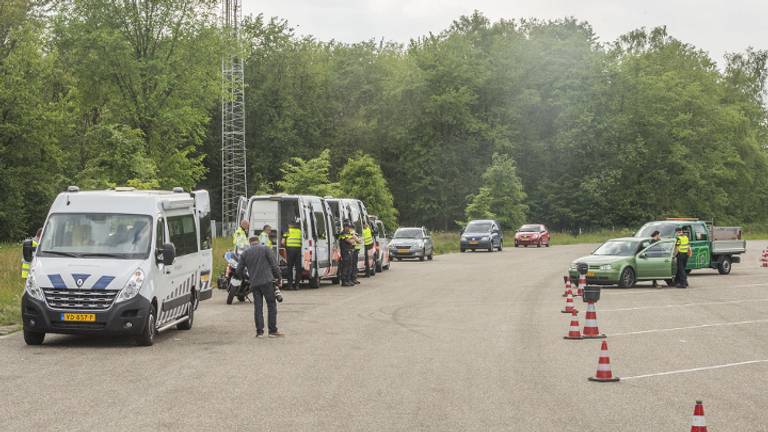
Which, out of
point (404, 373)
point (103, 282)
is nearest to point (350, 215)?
point (103, 282)

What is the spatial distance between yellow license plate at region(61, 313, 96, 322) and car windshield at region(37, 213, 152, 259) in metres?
1.18

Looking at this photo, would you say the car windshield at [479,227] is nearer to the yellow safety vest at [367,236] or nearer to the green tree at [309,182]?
the green tree at [309,182]

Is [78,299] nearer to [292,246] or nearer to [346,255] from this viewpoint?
[292,246]

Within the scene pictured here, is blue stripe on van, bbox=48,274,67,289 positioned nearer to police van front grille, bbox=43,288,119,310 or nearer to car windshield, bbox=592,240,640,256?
police van front grille, bbox=43,288,119,310

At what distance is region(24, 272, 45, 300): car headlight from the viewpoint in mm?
15609

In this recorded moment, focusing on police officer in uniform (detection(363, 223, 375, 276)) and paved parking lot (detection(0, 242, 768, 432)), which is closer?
paved parking lot (detection(0, 242, 768, 432))

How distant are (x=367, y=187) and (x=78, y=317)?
58.0 metres

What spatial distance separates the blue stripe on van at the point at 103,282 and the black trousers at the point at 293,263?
13.3 meters

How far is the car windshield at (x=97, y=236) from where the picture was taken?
54.2 ft

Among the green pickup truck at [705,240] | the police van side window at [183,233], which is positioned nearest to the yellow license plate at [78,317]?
the police van side window at [183,233]

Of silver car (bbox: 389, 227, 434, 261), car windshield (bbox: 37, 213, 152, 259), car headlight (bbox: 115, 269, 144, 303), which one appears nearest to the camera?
car headlight (bbox: 115, 269, 144, 303)

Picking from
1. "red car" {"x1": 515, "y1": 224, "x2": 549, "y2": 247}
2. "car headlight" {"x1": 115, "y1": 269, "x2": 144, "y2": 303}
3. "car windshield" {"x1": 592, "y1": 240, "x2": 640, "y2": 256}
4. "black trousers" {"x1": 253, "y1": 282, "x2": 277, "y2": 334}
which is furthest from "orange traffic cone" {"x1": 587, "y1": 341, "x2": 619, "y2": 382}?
"red car" {"x1": 515, "y1": 224, "x2": 549, "y2": 247}

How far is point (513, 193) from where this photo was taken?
269 ft

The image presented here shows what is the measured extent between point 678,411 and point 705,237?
1057 inches
